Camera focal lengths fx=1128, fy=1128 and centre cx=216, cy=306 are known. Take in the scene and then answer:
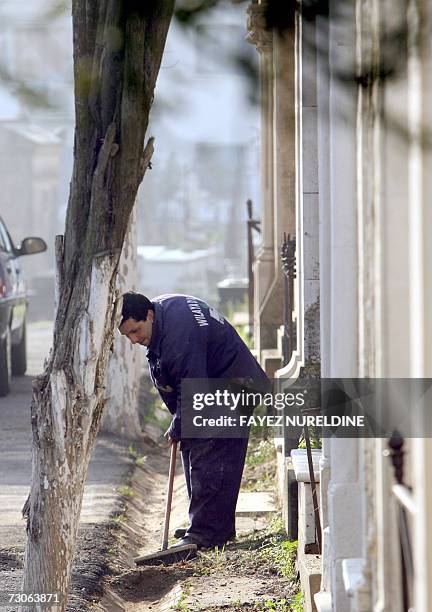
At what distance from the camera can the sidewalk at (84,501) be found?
19.3 feet

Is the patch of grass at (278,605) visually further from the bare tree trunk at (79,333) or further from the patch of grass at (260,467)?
the patch of grass at (260,467)

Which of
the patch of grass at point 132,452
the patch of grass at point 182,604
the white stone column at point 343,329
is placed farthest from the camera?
the patch of grass at point 132,452

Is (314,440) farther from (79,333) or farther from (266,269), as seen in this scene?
(266,269)

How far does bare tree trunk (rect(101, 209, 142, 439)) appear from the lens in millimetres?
10477

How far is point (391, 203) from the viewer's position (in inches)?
121

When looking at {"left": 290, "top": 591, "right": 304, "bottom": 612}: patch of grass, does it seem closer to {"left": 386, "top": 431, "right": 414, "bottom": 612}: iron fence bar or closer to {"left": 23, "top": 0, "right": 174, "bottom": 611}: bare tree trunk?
{"left": 23, "top": 0, "right": 174, "bottom": 611}: bare tree trunk

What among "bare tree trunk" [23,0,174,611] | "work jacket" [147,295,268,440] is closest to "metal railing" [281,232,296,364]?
"work jacket" [147,295,268,440]

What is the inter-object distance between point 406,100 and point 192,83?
685 mm

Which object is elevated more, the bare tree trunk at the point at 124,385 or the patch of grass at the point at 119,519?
the bare tree trunk at the point at 124,385

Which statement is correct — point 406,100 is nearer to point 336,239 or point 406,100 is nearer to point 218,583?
point 336,239

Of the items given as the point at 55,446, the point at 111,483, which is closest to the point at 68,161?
the point at 111,483

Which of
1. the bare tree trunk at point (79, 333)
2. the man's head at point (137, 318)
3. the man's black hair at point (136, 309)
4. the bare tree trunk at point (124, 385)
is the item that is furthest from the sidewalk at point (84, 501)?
the man's black hair at point (136, 309)

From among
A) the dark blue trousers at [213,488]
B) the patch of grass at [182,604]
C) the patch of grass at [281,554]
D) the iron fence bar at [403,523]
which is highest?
the iron fence bar at [403,523]

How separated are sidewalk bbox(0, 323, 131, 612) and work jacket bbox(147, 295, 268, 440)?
0.89m
